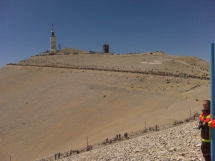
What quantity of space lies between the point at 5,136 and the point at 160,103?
15.6 metres

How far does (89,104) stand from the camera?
29.1 meters

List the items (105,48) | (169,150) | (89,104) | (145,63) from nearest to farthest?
(169,150) < (89,104) < (145,63) < (105,48)

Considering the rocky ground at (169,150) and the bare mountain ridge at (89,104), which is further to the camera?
the bare mountain ridge at (89,104)

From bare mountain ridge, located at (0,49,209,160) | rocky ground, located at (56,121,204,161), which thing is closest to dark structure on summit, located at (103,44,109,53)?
bare mountain ridge, located at (0,49,209,160)

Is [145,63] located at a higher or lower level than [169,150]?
higher

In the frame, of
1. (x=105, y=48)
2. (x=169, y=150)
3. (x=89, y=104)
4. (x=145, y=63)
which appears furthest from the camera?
(x=105, y=48)

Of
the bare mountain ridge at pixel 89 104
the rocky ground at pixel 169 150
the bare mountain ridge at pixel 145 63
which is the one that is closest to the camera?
the rocky ground at pixel 169 150

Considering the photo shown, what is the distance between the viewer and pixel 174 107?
864 inches

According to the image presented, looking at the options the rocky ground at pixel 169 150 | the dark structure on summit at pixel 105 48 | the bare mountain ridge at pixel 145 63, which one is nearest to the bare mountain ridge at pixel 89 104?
the bare mountain ridge at pixel 145 63

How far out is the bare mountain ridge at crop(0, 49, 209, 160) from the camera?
824 inches

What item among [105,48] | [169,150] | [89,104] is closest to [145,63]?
[89,104]

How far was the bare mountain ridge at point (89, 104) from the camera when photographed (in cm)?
2094

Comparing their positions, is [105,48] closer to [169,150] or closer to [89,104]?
[89,104]

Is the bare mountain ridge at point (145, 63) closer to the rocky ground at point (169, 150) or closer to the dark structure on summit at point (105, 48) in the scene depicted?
the dark structure on summit at point (105, 48)
